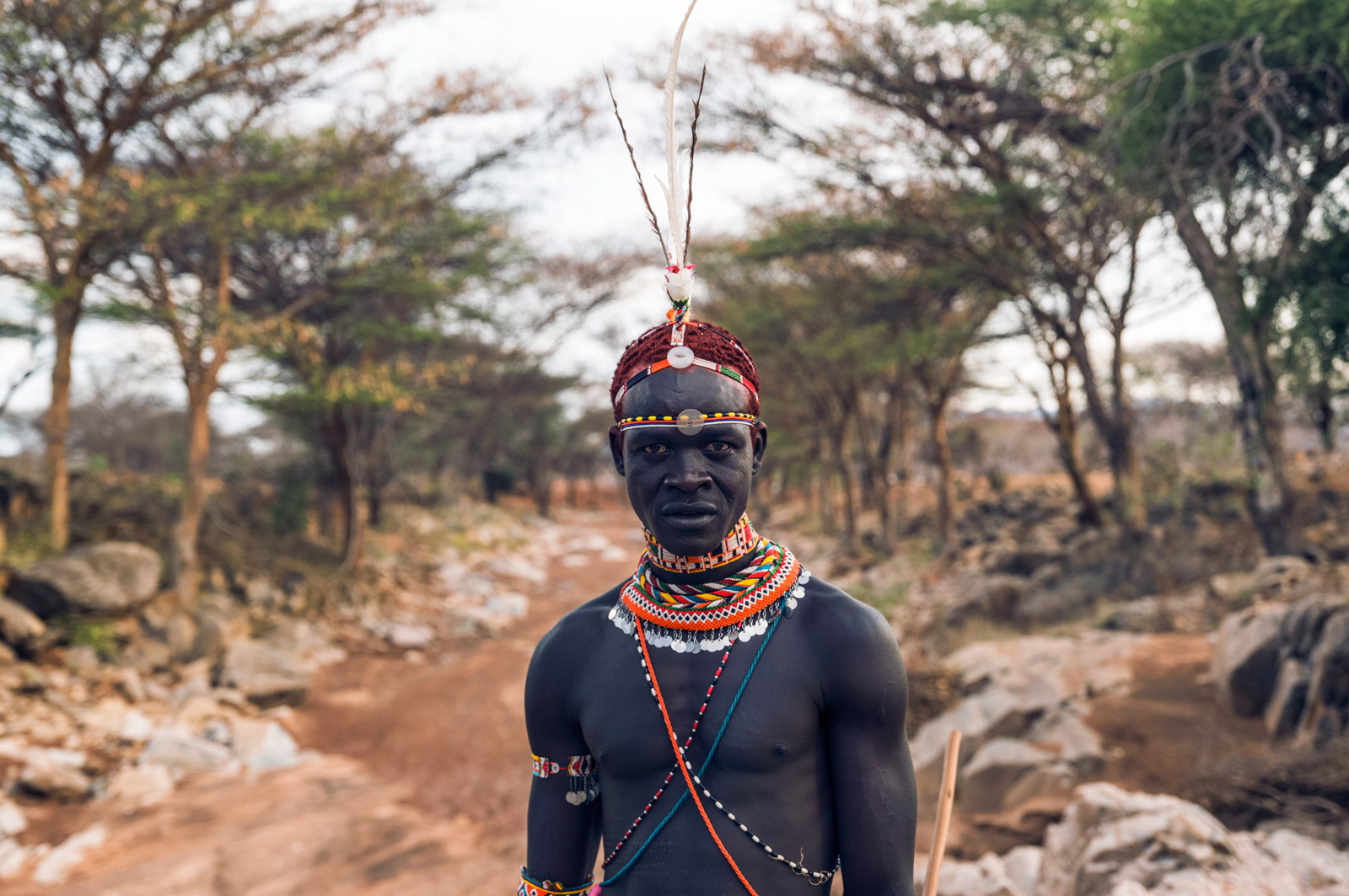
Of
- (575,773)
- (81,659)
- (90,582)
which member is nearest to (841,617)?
(575,773)

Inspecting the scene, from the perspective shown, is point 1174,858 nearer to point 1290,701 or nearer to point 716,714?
point 1290,701

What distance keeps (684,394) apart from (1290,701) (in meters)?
5.49

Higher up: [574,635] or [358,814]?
[574,635]

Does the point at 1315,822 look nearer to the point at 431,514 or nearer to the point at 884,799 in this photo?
the point at 884,799

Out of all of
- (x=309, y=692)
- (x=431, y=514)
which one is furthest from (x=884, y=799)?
(x=431, y=514)

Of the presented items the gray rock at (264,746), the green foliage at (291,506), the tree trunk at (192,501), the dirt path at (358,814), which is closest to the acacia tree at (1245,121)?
the dirt path at (358,814)

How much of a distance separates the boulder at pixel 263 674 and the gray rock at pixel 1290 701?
9.12 meters

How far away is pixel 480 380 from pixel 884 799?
1820cm

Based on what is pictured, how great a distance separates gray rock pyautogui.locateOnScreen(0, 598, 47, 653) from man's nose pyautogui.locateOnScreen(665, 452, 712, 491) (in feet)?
29.8

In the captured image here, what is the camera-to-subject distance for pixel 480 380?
62.4 ft

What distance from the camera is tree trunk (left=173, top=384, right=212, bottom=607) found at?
10070 mm

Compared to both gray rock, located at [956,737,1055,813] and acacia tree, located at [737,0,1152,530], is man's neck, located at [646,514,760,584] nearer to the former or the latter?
gray rock, located at [956,737,1055,813]

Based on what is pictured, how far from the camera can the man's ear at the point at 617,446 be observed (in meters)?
1.97

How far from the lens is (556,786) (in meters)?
1.91
